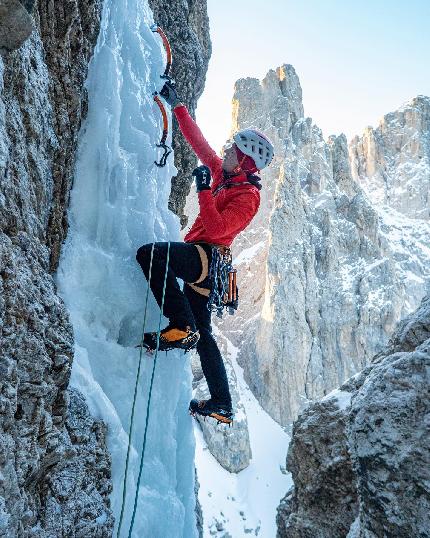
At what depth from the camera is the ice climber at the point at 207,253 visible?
413 centimetres

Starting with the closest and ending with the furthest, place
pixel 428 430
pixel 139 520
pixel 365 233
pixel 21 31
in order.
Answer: pixel 21 31, pixel 428 430, pixel 139 520, pixel 365 233

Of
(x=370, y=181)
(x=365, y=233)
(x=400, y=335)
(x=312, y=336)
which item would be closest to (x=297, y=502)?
(x=400, y=335)

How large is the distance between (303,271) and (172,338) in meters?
35.1

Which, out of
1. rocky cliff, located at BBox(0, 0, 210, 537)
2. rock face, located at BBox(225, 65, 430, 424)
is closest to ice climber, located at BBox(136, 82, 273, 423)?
rocky cliff, located at BBox(0, 0, 210, 537)

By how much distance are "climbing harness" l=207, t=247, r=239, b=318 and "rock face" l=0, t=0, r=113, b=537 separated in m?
1.37

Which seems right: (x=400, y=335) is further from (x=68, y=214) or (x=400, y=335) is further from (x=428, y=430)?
(x=68, y=214)

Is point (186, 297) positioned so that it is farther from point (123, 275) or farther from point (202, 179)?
point (202, 179)

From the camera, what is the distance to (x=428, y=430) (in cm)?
288

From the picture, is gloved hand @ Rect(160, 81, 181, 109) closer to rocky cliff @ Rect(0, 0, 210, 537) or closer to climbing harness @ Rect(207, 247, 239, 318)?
rocky cliff @ Rect(0, 0, 210, 537)

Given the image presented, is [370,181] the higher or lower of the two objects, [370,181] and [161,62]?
the higher

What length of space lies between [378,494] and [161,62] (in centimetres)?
477

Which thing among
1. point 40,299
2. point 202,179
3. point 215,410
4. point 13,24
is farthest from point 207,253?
point 13,24

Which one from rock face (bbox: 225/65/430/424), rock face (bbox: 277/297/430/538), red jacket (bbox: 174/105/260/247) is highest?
rock face (bbox: 225/65/430/424)

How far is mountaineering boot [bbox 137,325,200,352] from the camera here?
405 cm
